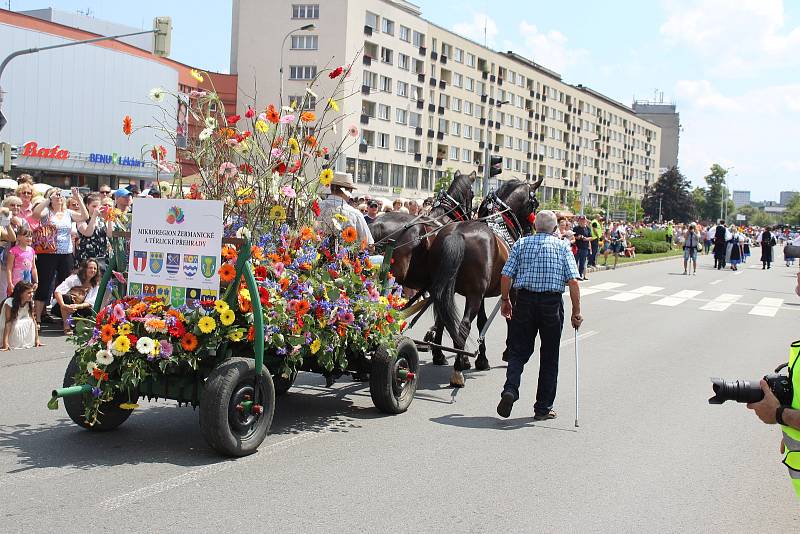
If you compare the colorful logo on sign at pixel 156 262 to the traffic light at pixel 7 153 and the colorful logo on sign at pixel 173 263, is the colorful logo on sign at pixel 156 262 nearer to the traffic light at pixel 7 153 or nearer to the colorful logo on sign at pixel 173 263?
the colorful logo on sign at pixel 173 263

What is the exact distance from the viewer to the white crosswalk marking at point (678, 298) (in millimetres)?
20211

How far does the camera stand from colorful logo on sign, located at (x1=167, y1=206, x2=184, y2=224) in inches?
239

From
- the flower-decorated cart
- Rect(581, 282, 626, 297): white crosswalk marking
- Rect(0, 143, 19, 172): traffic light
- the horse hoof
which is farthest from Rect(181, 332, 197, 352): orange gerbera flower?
Rect(0, 143, 19, 172): traffic light

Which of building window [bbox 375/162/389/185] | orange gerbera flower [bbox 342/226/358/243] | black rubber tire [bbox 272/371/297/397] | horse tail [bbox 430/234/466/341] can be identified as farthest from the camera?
building window [bbox 375/162/389/185]

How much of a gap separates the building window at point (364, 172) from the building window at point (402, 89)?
7.18 m

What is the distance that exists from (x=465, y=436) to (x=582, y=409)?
175 centimetres

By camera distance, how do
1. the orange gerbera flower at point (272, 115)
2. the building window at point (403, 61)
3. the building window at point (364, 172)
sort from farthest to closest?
the building window at point (403, 61)
the building window at point (364, 172)
the orange gerbera flower at point (272, 115)

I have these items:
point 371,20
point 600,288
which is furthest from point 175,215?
point 371,20

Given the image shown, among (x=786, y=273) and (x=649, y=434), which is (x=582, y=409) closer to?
(x=649, y=434)

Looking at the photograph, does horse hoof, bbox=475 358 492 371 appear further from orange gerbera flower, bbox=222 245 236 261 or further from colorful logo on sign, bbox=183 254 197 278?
colorful logo on sign, bbox=183 254 197 278

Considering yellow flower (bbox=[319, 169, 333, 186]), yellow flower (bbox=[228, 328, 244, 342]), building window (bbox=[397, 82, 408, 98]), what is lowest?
yellow flower (bbox=[228, 328, 244, 342])

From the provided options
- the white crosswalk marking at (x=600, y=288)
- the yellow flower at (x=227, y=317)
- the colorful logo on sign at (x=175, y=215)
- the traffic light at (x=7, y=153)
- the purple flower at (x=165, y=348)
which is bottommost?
the white crosswalk marking at (x=600, y=288)

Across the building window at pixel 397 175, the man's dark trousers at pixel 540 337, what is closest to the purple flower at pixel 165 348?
the man's dark trousers at pixel 540 337

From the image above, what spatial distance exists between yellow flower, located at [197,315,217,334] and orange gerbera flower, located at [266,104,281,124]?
1722 millimetres
